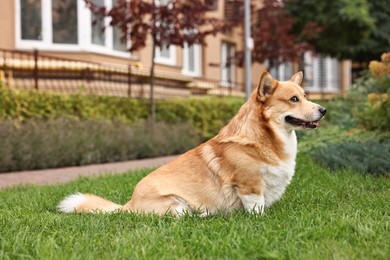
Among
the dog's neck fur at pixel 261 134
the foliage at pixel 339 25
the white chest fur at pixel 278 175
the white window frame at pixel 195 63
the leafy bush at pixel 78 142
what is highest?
the foliage at pixel 339 25

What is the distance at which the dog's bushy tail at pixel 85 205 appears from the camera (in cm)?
514

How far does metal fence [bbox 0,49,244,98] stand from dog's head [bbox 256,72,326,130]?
7.50 metres

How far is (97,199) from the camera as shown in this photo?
528cm

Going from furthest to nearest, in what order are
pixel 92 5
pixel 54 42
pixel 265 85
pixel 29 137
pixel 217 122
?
pixel 217 122
pixel 54 42
pixel 92 5
pixel 29 137
pixel 265 85

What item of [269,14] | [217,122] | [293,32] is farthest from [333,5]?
[217,122]

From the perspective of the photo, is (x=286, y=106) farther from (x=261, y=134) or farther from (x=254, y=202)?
(x=254, y=202)

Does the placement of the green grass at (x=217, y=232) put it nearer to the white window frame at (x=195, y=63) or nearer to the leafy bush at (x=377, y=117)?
the leafy bush at (x=377, y=117)

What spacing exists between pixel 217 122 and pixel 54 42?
15.6 ft

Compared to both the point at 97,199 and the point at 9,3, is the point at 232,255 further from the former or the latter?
the point at 9,3

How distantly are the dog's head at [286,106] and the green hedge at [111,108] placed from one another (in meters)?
6.95

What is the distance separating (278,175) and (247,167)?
265 millimetres

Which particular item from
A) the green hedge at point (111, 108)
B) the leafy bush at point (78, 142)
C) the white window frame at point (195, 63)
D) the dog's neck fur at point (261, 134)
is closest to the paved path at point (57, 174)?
the leafy bush at point (78, 142)

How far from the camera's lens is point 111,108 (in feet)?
43.9

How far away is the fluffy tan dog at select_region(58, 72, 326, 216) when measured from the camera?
4828 mm
